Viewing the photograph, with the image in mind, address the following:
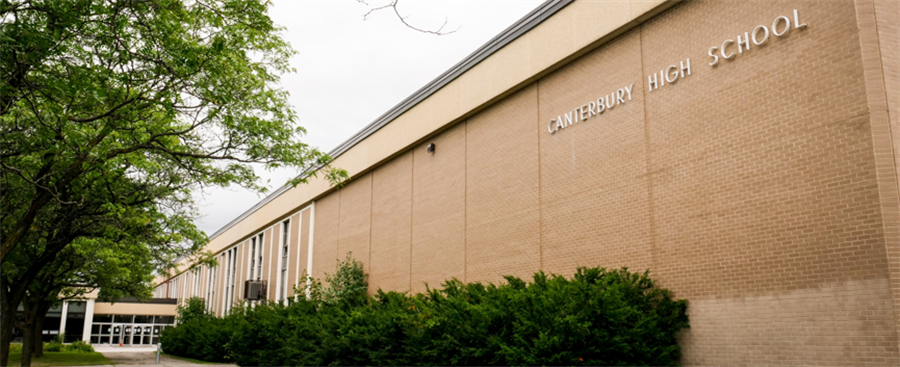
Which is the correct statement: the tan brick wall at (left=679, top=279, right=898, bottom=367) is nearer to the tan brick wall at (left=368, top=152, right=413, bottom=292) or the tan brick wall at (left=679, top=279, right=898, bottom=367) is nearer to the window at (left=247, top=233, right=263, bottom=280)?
the tan brick wall at (left=368, top=152, right=413, bottom=292)

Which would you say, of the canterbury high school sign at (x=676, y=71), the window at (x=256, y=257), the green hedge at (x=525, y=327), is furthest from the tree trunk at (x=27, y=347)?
the canterbury high school sign at (x=676, y=71)

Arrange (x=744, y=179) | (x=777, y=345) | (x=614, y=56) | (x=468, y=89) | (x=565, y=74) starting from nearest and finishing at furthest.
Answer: (x=777, y=345) < (x=744, y=179) < (x=614, y=56) < (x=565, y=74) < (x=468, y=89)

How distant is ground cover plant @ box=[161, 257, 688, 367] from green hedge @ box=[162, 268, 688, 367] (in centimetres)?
2

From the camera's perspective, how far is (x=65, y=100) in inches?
367

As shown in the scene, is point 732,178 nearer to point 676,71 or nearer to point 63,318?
point 676,71

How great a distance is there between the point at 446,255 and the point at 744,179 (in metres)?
10.2

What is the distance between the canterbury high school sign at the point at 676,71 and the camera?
34.9ft

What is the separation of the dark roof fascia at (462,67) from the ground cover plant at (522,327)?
4.04 meters

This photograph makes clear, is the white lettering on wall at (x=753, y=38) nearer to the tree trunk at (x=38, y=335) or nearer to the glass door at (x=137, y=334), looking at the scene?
the tree trunk at (x=38, y=335)

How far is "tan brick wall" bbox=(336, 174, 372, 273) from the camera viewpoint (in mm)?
25609

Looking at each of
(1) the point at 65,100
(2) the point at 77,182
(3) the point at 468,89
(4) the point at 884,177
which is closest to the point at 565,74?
(3) the point at 468,89

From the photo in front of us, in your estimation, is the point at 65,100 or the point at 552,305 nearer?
the point at 65,100

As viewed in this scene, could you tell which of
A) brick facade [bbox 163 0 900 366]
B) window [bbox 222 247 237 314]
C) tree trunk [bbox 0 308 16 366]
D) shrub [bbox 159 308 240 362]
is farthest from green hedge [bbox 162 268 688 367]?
window [bbox 222 247 237 314]

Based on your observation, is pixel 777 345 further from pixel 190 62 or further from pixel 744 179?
pixel 190 62
